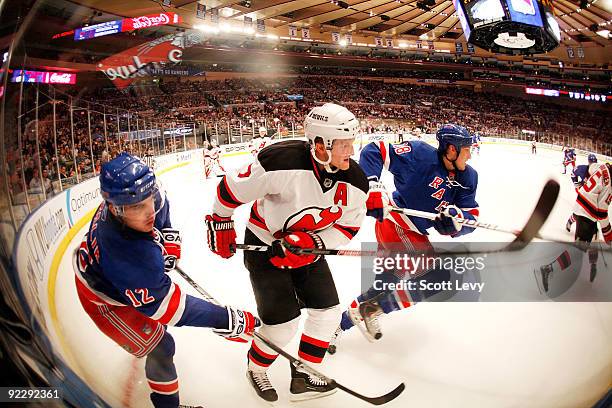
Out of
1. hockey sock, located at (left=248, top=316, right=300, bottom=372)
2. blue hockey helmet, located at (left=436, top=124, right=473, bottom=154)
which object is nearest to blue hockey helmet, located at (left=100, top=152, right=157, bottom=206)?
hockey sock, located at (left=248, top=316, right=300, bottom=372)

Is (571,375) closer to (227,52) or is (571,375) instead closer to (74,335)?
(74,335)

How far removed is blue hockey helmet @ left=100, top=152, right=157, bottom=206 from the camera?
857 mm

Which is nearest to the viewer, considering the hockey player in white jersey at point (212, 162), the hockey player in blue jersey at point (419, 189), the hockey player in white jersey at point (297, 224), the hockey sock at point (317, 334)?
the hockey player in white jersey at point (297, 224)

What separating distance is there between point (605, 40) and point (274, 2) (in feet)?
3.64

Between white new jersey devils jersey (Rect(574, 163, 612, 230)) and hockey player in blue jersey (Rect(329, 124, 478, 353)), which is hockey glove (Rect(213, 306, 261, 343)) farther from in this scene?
white new jersey devils jersey (Rect(574, 163, 612, 230))

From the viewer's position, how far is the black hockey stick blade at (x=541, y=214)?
1.67m

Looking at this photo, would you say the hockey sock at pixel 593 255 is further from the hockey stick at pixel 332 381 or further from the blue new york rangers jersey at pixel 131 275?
the blue new york rangers jersey at pixel 131 275

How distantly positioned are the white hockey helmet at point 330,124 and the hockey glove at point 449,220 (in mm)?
687

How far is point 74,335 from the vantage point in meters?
1.11

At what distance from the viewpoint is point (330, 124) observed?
1143mm

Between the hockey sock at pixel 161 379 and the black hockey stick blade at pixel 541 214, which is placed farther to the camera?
the black hockey stick blade at pixel 541 214

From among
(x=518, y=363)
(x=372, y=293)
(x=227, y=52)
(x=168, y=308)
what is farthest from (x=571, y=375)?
(x=227, y=52)

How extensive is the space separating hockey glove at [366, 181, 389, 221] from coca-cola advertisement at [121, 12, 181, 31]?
96 cm

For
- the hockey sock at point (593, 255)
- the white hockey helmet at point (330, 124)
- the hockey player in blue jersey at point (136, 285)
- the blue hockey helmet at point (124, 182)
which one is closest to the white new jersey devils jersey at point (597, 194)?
the hockey sock at point (593, 255)
